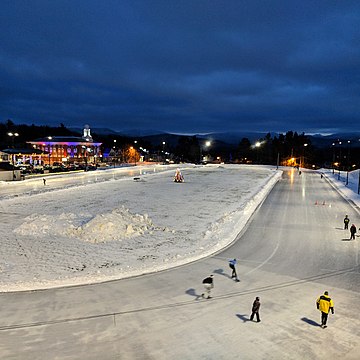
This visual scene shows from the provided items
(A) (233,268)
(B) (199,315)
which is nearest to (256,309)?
(B) (199,315)

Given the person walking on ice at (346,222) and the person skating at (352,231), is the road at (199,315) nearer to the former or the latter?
the person skating at (352,231)

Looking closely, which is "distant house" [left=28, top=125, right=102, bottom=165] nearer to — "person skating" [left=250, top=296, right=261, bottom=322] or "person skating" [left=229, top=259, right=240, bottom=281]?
"person skating" [left=229, top=259, right=240, bottom=281]

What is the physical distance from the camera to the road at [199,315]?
9219 mm

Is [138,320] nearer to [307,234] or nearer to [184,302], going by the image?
[184,302]

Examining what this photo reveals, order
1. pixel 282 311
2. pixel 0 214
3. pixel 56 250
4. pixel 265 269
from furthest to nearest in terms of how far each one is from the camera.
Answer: pixel 0 214
pixel 56 250
pixel 265 269
pixel 282 311

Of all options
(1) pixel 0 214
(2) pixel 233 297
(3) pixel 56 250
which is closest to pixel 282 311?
(2) pixel 233 297

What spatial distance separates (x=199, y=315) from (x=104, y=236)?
11616 millimetres

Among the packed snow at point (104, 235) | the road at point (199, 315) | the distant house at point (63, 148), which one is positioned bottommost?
the road at point (199, 315)

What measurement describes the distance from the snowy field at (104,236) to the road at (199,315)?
4.97 feet

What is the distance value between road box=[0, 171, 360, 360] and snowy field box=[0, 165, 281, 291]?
1.52 meters

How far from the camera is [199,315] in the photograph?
11141 millimetres

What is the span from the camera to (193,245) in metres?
19.6

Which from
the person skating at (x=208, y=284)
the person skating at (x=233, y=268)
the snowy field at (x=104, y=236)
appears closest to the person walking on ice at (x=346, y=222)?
the snowy field at (x=104, y=236)

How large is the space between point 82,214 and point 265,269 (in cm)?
1841
